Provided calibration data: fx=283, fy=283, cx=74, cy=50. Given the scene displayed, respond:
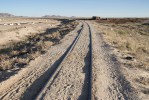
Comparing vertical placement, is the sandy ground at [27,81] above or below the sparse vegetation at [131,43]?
above

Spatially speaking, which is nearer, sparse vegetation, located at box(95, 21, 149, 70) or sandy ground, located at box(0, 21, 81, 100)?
sandy ground, located at box(0, 21, 81, 100)

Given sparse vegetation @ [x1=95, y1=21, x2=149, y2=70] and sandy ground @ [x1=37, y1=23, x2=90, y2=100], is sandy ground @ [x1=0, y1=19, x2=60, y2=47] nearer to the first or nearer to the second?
sparse vegetation @ [x1=95, y1=21, x2=149, y2=70]

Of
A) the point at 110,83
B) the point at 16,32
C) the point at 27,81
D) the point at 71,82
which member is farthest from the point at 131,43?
the point at 16,32

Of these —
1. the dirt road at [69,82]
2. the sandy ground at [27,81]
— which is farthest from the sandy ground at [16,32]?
the dirt road at [69,82]

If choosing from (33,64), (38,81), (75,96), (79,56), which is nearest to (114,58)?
(79,56)

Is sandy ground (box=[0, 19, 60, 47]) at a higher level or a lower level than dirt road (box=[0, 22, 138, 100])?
lower

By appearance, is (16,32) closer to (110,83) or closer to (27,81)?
(27,81)

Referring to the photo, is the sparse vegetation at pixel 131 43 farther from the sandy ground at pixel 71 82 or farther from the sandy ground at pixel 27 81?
the sandy ground at pixel 27 81

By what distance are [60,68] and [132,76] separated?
362cm

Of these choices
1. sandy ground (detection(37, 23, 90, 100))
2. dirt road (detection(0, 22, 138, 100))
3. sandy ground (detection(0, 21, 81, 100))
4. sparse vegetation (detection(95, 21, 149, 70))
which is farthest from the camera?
sparse vegetation (detection(95, 21, 149, 70))

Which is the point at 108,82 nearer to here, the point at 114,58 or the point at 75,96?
the point at 75,96

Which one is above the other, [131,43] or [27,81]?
[27,81]

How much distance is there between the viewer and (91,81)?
11.5 m

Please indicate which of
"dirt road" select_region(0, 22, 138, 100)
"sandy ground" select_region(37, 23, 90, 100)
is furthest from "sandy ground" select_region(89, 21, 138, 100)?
"sandy ground" select_region(37, 23, 90, 100)
